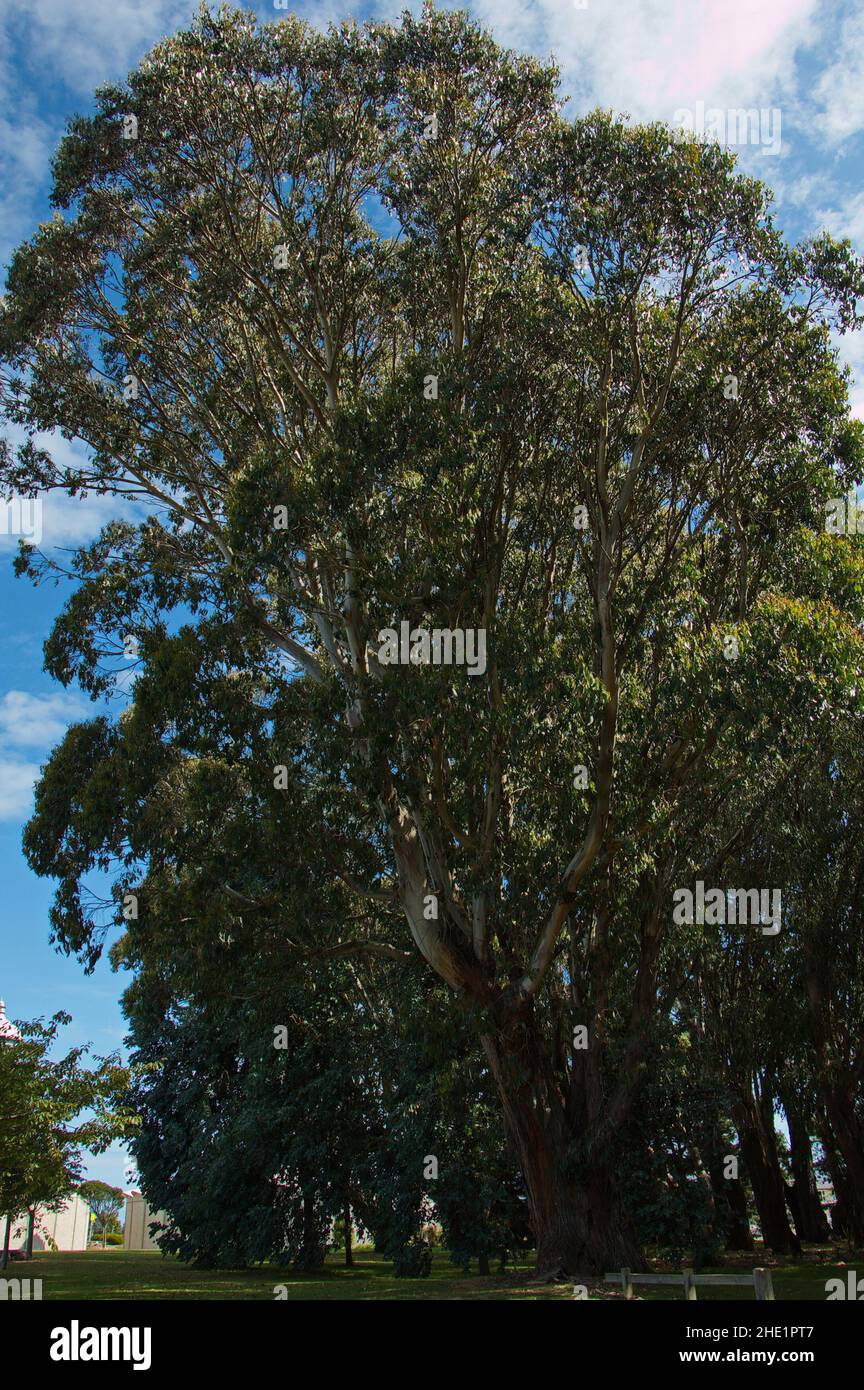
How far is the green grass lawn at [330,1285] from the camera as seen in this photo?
551 inches

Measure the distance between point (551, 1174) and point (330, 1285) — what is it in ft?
18.8

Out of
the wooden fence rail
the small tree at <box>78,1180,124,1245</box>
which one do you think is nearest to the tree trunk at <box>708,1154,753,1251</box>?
the wooden fence rail

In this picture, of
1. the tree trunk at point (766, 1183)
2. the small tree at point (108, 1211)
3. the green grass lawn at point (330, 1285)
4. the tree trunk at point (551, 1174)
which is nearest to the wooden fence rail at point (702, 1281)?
the green grass lawn at point (330, 1285)

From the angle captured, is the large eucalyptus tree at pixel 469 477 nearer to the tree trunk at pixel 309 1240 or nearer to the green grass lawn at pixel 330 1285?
the green grass lawn at pixel 330 1285

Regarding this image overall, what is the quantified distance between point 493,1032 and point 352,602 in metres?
6.13

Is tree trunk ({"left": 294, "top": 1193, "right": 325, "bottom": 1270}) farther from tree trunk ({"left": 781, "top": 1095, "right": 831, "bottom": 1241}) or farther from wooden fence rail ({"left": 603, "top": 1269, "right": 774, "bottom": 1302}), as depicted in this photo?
wooden fence rail ({"left": 603, "top": 1269, "right": 774, "bottom": 1302})

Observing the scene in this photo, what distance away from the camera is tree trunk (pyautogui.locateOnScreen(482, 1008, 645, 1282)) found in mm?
15516

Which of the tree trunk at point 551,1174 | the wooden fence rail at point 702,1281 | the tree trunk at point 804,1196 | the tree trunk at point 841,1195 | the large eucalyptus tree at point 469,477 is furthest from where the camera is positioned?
the tree trunk at point 804,1196

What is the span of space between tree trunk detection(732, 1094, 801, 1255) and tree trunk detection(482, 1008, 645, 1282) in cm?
1002

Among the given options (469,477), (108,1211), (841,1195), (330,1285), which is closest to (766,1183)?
(841,1195)

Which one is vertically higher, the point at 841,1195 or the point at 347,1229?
the point at 841,1195

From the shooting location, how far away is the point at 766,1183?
2584 centimetres

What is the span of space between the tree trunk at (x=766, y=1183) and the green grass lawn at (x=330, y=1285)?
2.37 feet

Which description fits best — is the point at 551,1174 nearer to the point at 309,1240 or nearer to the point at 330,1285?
the point at 330,1285
